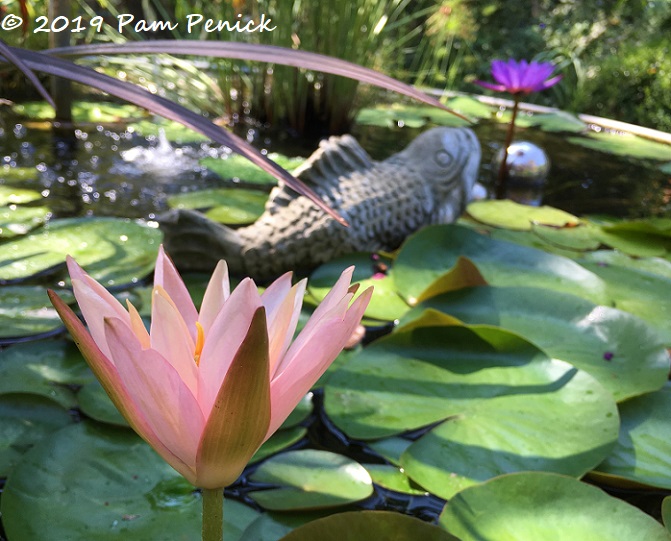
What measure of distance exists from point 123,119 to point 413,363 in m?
2.36

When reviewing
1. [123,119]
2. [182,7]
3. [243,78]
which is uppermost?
[182,7]

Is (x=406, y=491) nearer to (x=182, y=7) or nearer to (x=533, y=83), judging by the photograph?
(x=533, y=83)

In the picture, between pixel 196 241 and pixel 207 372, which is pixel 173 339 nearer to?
pixel 207 372

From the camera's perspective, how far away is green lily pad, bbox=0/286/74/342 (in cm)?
113

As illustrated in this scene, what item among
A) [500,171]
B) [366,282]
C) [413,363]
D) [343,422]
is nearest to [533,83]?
[500,171]

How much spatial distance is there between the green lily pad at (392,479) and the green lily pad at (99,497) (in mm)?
185

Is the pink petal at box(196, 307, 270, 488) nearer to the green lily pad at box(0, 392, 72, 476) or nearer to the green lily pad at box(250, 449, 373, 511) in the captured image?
the green lily pad at box(250, 449, 373, 511)

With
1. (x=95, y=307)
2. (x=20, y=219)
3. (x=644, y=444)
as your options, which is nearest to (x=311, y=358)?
(x=95, y=307)

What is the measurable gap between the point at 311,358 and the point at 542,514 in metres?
0.44

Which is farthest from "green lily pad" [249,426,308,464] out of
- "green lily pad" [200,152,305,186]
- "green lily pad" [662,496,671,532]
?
"green lily pad" [200,152,305,186]

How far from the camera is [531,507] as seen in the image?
0.71m

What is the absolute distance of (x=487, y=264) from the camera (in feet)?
4.78

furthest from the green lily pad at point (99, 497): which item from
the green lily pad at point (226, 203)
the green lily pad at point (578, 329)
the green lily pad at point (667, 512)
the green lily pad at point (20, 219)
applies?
the green lily pad at point (226, 203)

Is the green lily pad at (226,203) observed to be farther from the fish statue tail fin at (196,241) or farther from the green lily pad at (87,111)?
the green lily pad at (87,111)
